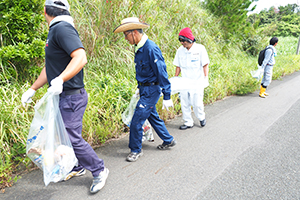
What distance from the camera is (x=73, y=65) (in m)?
1.88

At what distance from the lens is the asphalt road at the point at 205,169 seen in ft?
7.59

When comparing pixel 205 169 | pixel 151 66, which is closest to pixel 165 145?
pixel 205 169

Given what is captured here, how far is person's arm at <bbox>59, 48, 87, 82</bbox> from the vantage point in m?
1.87

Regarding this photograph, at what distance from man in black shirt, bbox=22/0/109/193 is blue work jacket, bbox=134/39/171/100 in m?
0.97

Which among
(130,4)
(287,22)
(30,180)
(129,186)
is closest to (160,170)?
(129,186)

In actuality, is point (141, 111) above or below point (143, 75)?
below

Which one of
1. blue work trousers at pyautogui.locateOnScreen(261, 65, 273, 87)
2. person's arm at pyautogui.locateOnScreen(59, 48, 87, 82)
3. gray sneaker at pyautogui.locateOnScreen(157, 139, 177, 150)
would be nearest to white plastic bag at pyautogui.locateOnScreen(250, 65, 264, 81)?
blue work trousers at pyautogui.locateOnScreen(261, 65, 273, 87)

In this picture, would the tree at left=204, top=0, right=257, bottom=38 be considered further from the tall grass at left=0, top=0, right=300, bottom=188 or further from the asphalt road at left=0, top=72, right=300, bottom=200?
the asphalt road at left=0, top=72, right=300, bottom=200

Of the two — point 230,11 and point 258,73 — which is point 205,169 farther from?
point 230,11

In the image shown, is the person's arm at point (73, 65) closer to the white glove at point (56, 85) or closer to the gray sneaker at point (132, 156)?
the white glove at point (56, 85)

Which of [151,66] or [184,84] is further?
[184,84]

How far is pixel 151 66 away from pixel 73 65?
4.03 ft

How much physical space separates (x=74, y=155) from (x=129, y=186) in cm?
76

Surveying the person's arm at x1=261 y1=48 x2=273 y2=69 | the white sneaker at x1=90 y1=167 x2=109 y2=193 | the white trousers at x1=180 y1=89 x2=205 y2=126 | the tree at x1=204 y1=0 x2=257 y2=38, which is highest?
the tree at x1=204 y1=0 x2=257 y2=38
